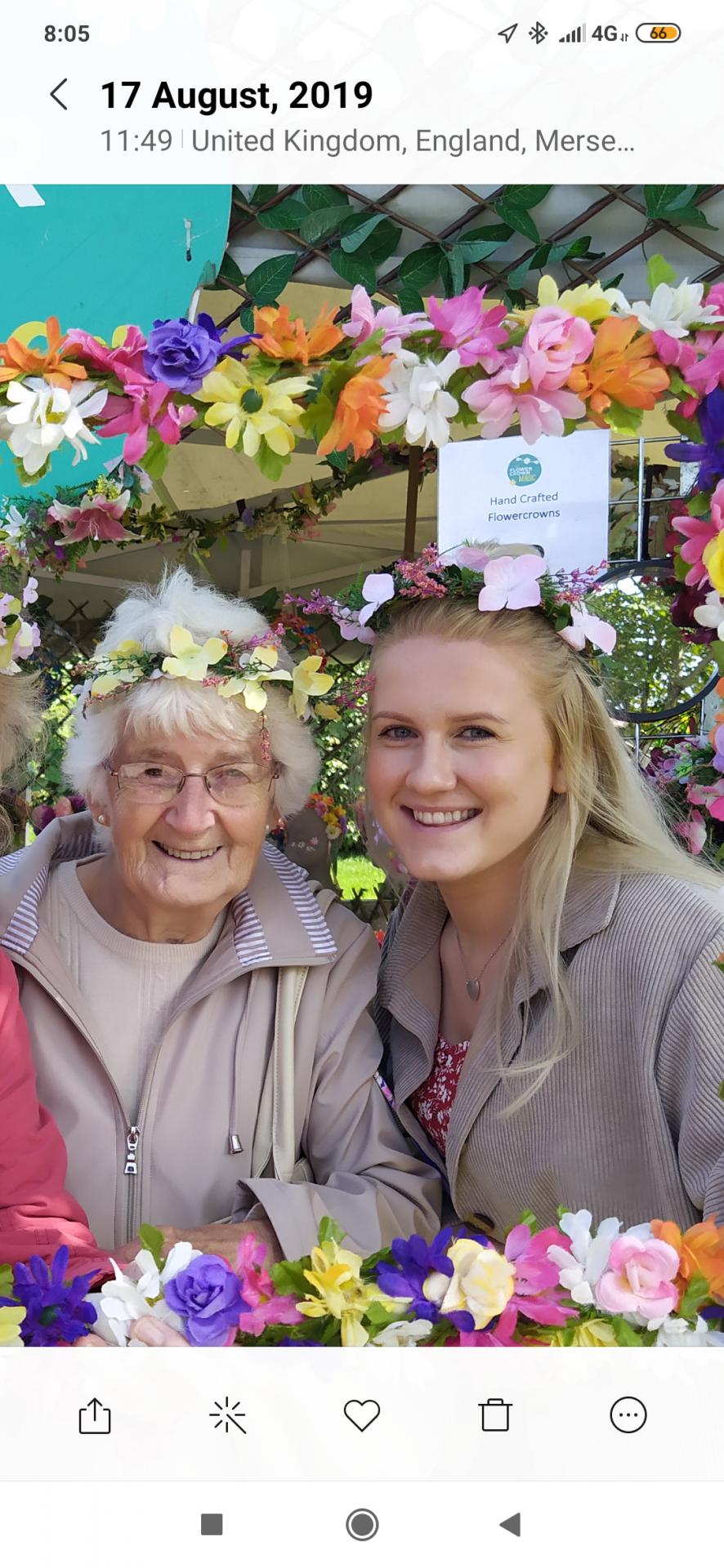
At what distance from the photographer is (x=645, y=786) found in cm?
238

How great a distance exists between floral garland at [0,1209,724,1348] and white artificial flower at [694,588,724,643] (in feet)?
2.50

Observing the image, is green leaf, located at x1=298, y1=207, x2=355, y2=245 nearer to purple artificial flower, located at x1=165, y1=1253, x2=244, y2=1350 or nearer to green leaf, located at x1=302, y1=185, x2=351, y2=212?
green leaf, located at x1=302, y1=185, x2=351, y2=212

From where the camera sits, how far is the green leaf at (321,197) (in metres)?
2.38

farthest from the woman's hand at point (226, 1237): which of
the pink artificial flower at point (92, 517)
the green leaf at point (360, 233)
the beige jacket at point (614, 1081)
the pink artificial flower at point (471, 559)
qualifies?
the green leaf at point (360, 233)

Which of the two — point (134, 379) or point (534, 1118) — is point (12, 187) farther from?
point (534, 1118)

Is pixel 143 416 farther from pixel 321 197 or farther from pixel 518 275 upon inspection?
pixel 518 275

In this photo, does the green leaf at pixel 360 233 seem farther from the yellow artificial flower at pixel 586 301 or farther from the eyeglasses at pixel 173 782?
the eyeglasses at pixel 173 782

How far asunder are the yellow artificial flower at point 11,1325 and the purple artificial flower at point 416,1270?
43 cm

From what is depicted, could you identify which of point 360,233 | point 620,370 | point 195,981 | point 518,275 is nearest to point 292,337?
point 620,370

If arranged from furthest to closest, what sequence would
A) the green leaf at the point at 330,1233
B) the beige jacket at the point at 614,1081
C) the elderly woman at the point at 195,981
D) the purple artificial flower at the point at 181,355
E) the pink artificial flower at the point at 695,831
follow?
the pink artificial flower at the point at 695,831 < the elderly woman at the point at 195,981 < the beige jacket at the point at 614,1081 < the purple artificial flower at the point at 181,355 < the green leaf at the point at 330,1233

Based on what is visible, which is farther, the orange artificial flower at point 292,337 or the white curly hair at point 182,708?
the white curly hair at point 182,708

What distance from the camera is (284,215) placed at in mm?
2418
